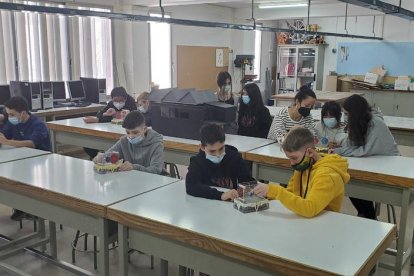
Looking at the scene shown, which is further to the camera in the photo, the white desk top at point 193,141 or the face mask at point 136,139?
the white desk top at point 193,141

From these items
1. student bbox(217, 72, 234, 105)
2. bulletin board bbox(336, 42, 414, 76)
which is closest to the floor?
student bbox(217, 72, 234, 105)

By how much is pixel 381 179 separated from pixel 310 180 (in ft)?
2.61

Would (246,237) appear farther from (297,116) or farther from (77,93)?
(77,93)

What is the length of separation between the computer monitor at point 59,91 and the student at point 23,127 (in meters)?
2.47

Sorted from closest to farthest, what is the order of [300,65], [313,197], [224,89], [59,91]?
[313,197] → [224,89] → [59,91] → [300,65]

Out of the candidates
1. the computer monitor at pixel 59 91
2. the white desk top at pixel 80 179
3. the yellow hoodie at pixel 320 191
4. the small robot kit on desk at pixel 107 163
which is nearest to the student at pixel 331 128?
the yellow hoodie at pixel 320 191

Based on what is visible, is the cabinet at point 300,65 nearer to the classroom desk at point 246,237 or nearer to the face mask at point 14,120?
the face mask at point 14,120

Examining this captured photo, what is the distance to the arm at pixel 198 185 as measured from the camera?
6.81ft

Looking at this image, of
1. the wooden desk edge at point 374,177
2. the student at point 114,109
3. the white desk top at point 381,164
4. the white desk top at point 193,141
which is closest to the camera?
the wooden desk edge at point 374,177

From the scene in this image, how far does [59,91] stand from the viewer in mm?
6062

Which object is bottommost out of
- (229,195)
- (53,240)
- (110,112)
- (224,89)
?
(53,240)

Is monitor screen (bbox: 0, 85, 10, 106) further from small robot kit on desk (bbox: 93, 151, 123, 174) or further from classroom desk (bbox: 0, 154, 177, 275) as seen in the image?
small robot kit on desk (bbox: 93, 151, 123, 174)

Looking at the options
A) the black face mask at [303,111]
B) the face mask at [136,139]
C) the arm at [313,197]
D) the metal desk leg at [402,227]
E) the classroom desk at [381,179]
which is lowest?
the metal desk leg at [402,227]

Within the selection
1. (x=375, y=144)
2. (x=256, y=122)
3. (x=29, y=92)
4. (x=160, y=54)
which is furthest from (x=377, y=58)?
(x=29, y=92)
